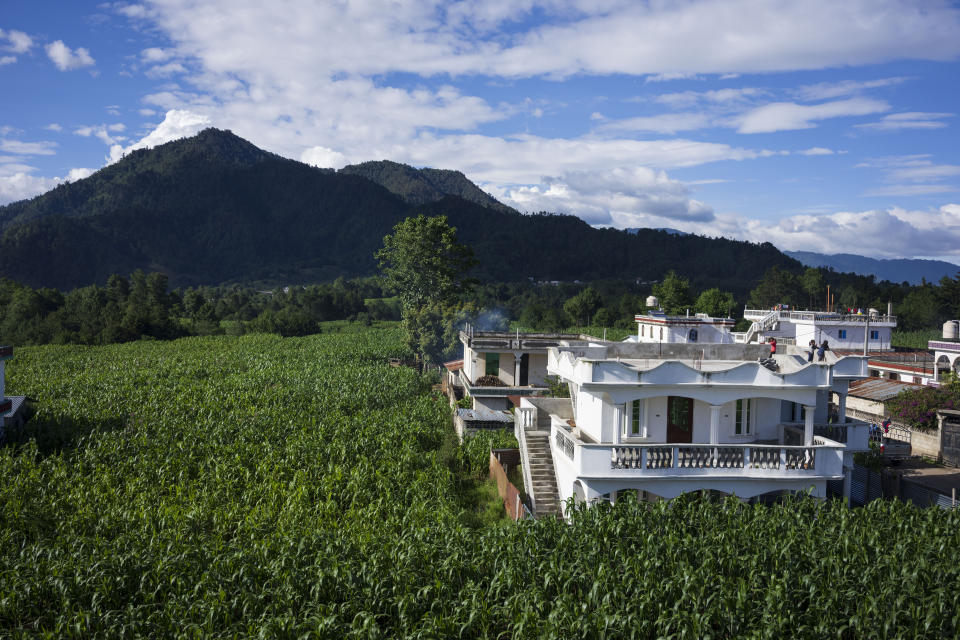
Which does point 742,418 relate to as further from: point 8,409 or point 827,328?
point 827,328

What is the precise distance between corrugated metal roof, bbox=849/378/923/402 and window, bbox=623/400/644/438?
2177 centimetres

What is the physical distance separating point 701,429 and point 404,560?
903cm

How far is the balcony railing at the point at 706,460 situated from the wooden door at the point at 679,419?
1789 mm

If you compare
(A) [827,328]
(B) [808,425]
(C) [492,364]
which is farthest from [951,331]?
(B) [808,425]

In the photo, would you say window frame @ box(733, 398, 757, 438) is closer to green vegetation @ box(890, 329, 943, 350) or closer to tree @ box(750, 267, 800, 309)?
green vegetation @ box(890, 329, 943, 350)

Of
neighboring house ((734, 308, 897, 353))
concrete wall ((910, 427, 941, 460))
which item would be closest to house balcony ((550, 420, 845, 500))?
concrete wall ((910, 427, 941, 460))

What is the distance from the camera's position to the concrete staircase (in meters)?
18.0

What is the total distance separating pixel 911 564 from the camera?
40.0ft

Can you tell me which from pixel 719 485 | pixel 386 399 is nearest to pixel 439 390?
pixel 386 399

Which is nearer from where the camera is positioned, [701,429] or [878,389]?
[701,429]

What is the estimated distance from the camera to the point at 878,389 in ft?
113

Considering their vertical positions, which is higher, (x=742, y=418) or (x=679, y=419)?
(x=742, y=418)

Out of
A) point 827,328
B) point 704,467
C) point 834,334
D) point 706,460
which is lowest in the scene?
point 704,467

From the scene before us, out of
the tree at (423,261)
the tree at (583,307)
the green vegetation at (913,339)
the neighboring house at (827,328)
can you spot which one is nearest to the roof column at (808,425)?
the neighboring house at (827,328)
